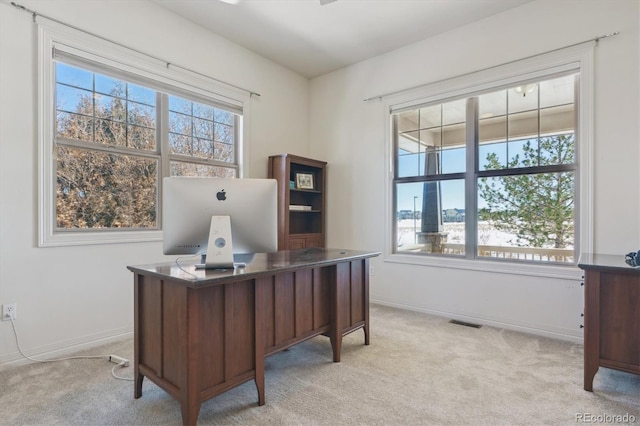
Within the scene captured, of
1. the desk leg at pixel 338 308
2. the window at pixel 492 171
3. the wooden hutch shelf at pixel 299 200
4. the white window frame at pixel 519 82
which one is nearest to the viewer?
the desk leg at pixel 338 308

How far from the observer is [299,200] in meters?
4.57

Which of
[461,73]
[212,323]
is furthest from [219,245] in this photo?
[461,73]

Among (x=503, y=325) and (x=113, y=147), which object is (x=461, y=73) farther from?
(x=113, y=147)

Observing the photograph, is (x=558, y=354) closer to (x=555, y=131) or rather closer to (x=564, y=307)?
(x=564, y=307)

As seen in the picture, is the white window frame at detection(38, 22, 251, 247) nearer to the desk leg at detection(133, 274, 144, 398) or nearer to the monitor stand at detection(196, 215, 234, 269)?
the desk leg at detection(133, 274, 144, 398)

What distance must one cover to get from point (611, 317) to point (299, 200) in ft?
11.1

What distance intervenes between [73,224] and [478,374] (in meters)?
3.28

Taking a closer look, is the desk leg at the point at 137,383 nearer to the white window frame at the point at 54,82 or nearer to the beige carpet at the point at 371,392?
the beige carpet at the point at 371,392

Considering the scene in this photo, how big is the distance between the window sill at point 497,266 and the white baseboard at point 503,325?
1.57ft

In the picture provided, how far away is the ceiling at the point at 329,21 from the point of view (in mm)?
3125

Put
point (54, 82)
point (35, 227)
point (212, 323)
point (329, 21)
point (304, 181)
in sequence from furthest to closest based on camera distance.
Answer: point (304, 181), point (329, 21), point (54, 82), point (35, 227), point (212, 323)

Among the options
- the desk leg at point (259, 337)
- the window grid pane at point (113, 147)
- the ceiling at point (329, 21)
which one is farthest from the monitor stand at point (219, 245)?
the ceiling at point (329, 21)

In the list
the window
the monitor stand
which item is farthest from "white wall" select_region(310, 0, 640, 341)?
the monitor stand

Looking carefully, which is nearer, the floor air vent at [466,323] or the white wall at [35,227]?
the white wall at [35,227]
